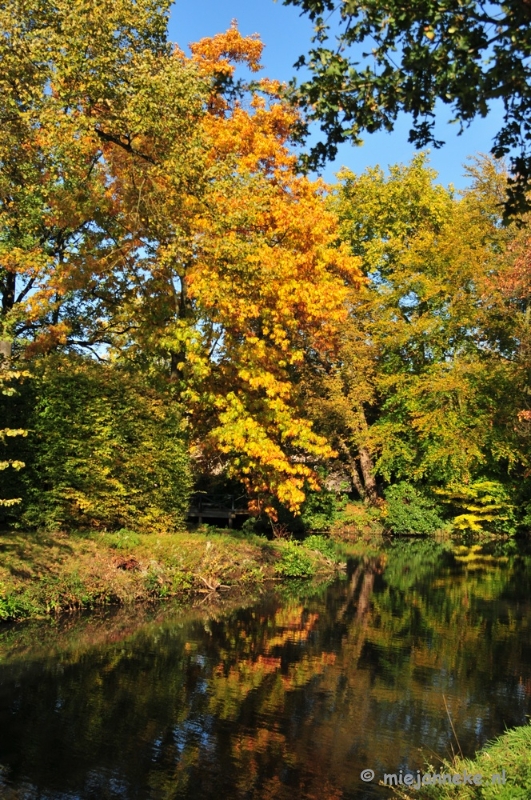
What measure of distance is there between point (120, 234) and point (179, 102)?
4.43 meters

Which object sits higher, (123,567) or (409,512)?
(409,512)

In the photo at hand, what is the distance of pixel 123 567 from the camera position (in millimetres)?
14336

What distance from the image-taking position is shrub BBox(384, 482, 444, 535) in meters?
33.7

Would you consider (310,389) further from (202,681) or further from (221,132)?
(202,681)

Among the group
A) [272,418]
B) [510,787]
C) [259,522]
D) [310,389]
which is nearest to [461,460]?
[310,389]

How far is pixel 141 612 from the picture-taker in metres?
13.4

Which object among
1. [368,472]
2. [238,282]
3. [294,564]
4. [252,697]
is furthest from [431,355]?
[252,697]

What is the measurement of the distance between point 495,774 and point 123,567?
10.1 meters

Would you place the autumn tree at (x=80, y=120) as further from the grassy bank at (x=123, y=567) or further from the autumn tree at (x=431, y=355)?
the autumn tree at (x=431, y=355)

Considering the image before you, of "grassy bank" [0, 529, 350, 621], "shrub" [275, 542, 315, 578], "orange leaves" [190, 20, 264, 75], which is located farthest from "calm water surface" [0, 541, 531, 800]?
"orange leaves" [190, 20, 264, 75]

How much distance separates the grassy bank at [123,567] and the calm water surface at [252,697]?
0.78 m

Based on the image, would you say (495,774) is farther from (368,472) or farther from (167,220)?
(368,472)

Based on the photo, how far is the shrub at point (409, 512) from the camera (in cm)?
3366

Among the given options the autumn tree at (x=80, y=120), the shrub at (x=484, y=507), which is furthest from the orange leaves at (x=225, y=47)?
the shrub at (x=484, y=507)
